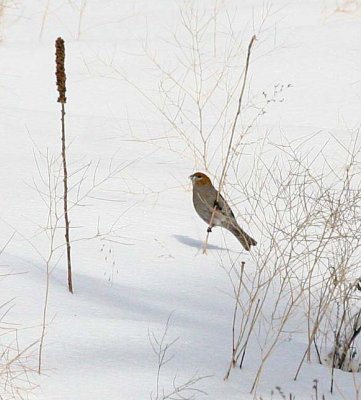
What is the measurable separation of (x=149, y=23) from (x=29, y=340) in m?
7.48

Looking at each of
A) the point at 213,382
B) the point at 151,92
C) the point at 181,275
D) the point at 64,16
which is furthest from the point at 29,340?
the point at 64,16

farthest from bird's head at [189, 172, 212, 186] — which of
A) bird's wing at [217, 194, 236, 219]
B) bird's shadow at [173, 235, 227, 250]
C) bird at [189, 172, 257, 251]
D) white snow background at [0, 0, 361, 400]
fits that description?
bird's shadow at [173, 235, 227, 250]

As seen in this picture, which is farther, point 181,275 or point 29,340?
point 181,275

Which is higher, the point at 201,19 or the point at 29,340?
the point at 201,19

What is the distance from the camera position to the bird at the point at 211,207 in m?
5.74

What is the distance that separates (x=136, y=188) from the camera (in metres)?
6.70

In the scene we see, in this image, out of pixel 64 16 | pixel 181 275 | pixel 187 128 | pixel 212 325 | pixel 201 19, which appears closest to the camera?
pixel 212 325

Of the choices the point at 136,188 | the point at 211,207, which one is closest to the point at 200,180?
the point at 211,207

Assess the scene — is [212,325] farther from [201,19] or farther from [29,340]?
[201,19]

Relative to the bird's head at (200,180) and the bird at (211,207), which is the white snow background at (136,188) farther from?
the bird's head at (200,180)

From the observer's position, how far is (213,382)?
334cm

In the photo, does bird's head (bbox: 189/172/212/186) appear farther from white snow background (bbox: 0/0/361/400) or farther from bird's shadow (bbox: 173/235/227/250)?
→ bird's shadow (bbox: 173/235/227/250)

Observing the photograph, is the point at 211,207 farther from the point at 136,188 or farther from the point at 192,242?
the point at 136,188

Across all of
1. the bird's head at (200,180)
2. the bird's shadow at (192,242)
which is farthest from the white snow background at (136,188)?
the bird's head at (200,180)
